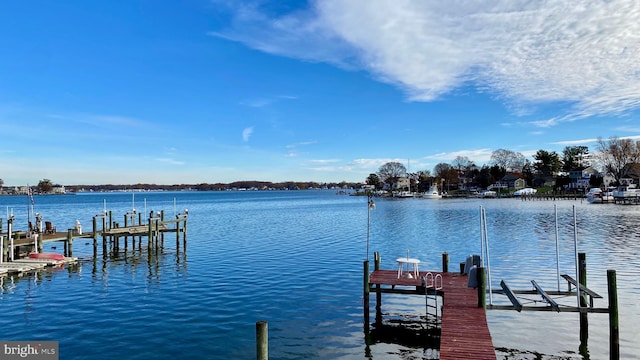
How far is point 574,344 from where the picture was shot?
16844mm

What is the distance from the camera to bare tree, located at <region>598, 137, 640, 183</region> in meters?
135

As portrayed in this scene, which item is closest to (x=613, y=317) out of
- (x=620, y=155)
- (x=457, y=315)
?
(x=457, y=315)

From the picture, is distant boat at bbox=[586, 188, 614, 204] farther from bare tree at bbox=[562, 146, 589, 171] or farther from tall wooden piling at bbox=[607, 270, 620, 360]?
tall wooden piling at bbox=[607, 270, 620, 360]

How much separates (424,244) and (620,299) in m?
23.2

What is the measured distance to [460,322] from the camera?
14.8 meters

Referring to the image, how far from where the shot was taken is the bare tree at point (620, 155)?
134625 millimetres

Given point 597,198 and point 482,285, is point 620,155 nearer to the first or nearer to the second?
→ point 597,198

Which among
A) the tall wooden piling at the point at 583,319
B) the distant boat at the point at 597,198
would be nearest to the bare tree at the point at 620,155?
the distant boat at the point at 597,198

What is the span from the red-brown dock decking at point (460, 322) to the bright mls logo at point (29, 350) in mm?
13265

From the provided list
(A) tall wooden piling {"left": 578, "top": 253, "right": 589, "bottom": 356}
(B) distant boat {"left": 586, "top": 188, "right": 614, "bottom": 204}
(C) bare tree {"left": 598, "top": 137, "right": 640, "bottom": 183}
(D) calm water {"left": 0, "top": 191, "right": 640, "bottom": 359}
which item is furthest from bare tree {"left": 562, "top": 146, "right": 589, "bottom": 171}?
(A) tall wooden piling {"left": 578, "top": 253, "right": 589, "bottom": 356}

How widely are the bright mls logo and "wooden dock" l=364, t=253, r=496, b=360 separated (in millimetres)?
12413

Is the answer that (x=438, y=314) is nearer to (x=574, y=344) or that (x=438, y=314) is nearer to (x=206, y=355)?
(x=574, y=344)

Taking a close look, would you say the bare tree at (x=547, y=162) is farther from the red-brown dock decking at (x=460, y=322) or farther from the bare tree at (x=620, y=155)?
the red-brown dock decking at (x=460, y=322)

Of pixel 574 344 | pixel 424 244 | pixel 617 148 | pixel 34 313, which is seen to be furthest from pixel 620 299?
pixel 617 148
